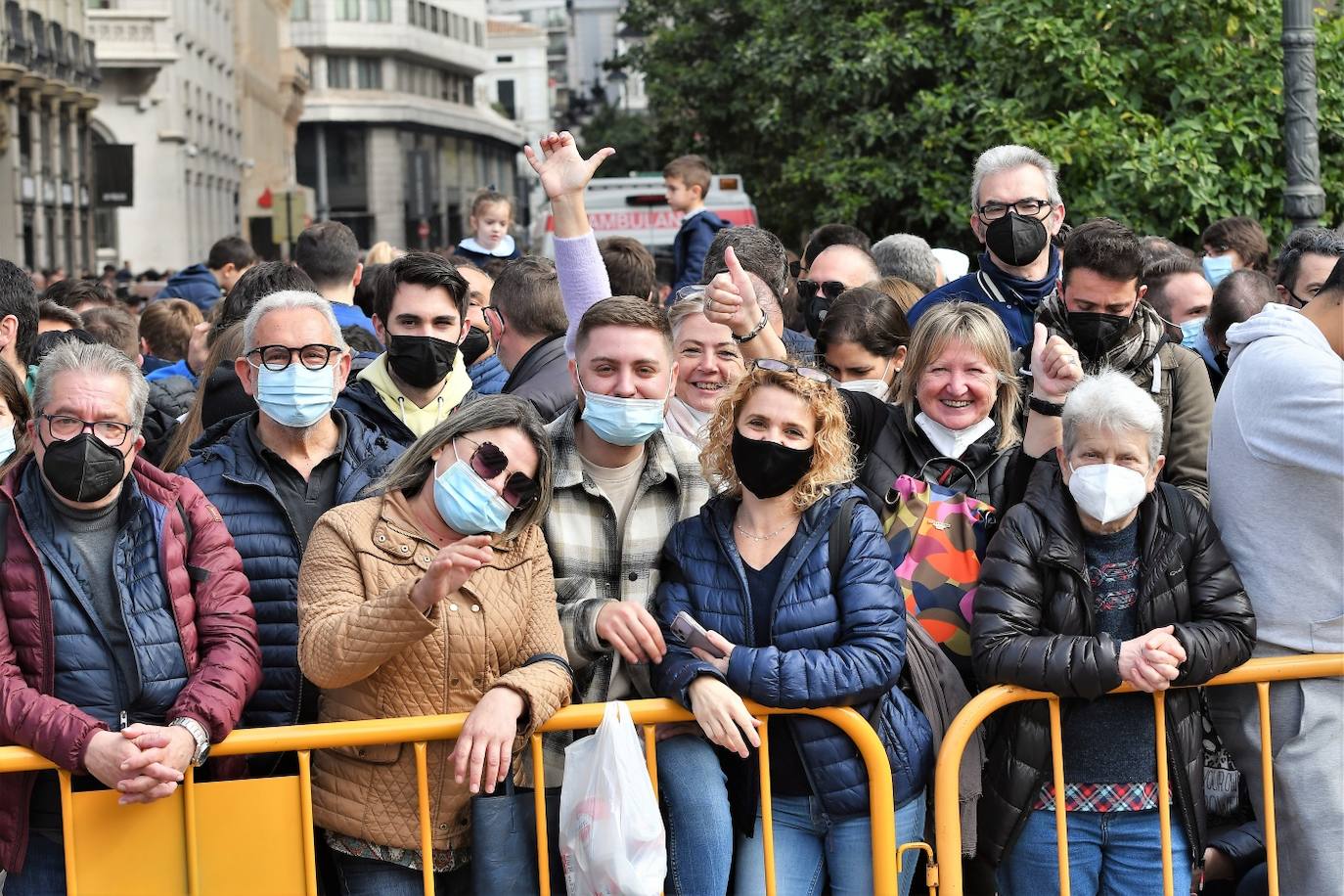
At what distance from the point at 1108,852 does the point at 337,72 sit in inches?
3456

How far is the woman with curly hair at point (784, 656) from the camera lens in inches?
162

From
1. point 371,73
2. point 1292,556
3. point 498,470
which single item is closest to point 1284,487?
point 1292,556

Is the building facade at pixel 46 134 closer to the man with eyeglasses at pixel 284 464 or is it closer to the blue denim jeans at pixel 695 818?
the man with eyeglasses at pixel 284 464

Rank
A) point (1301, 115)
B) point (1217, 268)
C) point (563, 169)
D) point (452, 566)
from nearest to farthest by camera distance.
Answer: point (452, 566) → point (563, 169) → point (1217, 268) → point (1301, 115)

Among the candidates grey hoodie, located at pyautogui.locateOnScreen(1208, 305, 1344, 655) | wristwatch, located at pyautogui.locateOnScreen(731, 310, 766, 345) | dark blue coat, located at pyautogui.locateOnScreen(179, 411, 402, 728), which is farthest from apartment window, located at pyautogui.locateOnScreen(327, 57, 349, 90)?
grey hoodie, located at pyautogui.locateOnScreen(1208, 305, 1344, 655)

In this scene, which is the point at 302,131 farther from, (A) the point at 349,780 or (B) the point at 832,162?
(A) the point at 349,780

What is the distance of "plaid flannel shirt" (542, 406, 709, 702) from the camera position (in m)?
4.43

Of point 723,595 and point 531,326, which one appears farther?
point 531,326

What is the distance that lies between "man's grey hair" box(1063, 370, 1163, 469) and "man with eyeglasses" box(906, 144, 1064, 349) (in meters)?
1.26

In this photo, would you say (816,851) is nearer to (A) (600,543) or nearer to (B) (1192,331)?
(A) (600,543)

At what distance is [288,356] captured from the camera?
4.77 m

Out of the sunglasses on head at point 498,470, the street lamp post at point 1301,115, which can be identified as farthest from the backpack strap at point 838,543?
the street lamp post at point 1301,115

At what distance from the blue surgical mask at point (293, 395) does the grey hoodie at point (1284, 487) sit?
252 cm

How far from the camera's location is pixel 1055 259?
5855 mm
